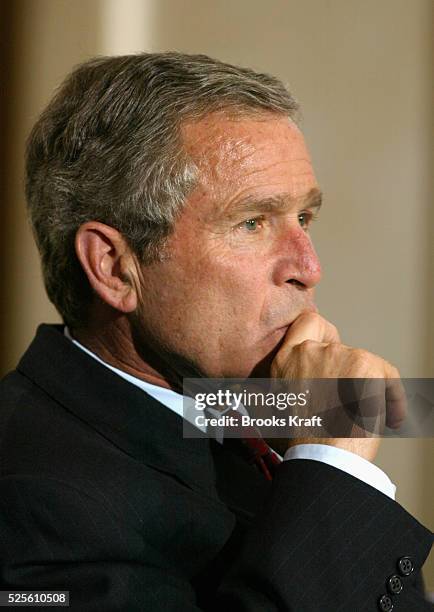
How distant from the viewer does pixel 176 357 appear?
3.97ft

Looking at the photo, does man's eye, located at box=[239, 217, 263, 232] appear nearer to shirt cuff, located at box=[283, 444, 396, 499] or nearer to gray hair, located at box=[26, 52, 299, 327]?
gray hair, located at box=[26, 52, 299, 327]

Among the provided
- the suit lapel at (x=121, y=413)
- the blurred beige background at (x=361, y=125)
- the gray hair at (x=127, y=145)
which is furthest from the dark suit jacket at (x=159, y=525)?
the blurred beige background at (x=361, y=125)

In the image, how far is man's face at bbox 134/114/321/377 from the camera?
1177 millimetres

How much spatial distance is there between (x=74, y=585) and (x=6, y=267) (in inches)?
59.6

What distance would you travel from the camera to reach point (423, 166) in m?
1.90

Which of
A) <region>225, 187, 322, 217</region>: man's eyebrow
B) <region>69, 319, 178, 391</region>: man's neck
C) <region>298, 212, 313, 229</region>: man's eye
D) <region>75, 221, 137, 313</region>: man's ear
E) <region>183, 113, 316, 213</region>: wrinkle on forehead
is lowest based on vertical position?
<region>69, 319, 178, 391</region>: man's neck

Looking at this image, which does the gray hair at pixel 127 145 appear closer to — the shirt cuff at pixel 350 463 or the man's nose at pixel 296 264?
the man's nose at pixel 296 264

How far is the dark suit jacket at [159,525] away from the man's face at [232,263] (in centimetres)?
13

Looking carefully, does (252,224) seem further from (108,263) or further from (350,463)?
(350,463)

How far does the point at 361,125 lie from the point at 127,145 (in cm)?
91

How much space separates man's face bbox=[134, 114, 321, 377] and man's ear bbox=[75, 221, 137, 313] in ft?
0.10

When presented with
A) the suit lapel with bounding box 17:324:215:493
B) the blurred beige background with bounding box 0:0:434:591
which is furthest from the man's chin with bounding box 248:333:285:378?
the blurred beige background with bounding box 0:0:434:591

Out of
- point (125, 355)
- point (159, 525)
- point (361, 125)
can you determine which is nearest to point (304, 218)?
point (125, 355)

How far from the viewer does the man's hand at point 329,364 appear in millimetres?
1063
